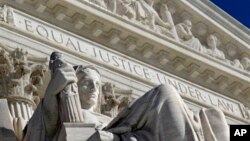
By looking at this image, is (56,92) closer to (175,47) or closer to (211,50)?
(175,47)

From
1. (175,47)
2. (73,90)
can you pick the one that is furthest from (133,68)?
(73,90)

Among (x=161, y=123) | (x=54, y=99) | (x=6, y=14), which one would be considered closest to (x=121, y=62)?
(x=6, y=14)

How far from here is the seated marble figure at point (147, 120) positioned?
17.8ft

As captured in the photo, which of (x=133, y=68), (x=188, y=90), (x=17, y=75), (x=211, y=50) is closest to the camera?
(x=17, y=75)

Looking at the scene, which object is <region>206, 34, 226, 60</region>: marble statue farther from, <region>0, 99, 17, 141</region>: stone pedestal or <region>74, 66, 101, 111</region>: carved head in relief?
<region>0, 99, 17, 141</region>: stone pedestal

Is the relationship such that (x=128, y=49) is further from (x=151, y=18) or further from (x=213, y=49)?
(x=213, y=49)

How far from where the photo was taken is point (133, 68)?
12148 mm

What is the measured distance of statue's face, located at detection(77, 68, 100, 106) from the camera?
21.0 feet

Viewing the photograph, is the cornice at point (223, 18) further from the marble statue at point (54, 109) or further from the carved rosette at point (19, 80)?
the marble statue at point (54, 109)

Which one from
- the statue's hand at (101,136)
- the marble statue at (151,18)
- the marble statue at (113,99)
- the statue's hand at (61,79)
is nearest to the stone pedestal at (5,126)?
the statue's hand at (61,79)

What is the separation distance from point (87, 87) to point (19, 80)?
10.1ft

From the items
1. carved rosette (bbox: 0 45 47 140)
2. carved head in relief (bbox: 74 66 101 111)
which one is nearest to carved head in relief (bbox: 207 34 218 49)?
carved rosette (bbox: 0 45 47 140)

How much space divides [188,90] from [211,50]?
67.9 inches

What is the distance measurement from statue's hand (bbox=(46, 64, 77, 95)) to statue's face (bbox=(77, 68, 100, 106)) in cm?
52
